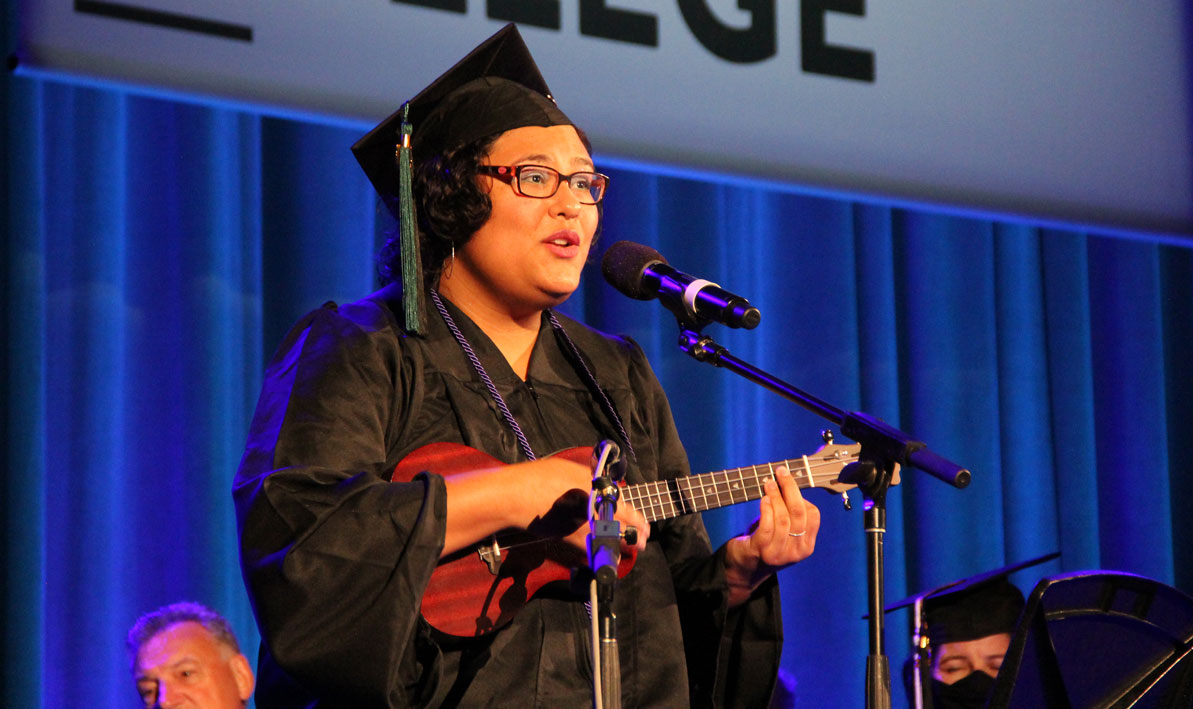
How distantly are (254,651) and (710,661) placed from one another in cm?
155

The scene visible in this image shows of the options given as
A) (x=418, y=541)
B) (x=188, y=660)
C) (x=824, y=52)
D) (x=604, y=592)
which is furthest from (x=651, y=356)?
(x=604, y=592)

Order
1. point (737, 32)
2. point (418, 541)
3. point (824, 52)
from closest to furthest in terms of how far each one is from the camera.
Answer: point (418, 541)
point (737, 32)
point (824, 52)

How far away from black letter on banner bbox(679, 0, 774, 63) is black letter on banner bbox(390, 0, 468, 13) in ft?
2.16

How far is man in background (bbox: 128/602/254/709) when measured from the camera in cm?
304

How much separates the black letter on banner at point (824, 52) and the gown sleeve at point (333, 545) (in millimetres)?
2224

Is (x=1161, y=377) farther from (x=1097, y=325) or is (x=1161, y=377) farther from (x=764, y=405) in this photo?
(x=764, y=405)

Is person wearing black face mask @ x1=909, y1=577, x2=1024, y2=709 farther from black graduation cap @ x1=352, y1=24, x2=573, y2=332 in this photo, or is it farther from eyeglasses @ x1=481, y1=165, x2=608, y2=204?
black graduation cap @ x1=352, y1=24, x2=573, y2=332

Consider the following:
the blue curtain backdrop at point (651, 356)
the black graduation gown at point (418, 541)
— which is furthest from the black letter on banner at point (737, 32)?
the black graduation gown at point (418, 541)

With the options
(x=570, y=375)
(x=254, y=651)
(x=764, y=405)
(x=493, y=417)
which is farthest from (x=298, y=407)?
(x=764, y=405)

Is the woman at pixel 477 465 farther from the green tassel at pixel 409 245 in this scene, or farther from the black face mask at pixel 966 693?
the black face mask at pixel 966 693

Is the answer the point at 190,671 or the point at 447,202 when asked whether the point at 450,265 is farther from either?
the point at 190,671

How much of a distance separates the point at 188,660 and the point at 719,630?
4.86ft

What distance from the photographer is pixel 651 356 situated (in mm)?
3793

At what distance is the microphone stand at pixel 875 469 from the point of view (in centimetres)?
176
